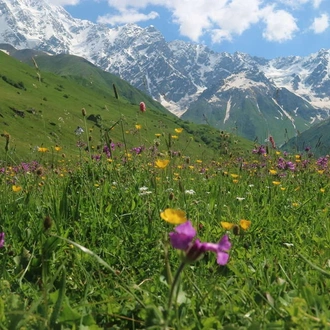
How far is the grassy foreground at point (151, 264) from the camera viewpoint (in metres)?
1.96

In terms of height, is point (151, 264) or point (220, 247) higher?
point (220, 247)

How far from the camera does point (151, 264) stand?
303cm

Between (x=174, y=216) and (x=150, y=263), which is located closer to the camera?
(x=174, y=216)

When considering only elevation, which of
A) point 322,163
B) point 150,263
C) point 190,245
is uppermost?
point 322,163

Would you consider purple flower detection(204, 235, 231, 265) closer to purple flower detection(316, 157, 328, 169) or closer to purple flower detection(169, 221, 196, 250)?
purple flower detection(169, 221, 196, 250)

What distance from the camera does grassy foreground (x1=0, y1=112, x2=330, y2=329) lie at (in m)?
1.96

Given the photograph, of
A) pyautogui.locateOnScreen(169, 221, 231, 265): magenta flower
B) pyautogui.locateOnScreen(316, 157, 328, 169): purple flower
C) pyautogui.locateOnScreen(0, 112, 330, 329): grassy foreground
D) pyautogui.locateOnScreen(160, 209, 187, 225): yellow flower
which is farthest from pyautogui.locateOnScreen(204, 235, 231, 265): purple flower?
pyautogui.locateOnScreen(316, 157, 328, 169): purple flower

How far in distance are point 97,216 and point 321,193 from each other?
9.89 feet

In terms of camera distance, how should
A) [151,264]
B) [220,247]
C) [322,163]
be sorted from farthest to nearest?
[322,163] < [151,264] < [220,247]

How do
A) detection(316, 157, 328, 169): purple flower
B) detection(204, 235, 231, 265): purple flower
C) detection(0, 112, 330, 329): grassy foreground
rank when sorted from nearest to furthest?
detection(204, 235, 231, 265): purple flower < detection(0, 112, 330, 329): grassy foreground < detection(316, 157, 328, 169): purple flower

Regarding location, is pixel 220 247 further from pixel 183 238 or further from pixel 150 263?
pixel 150 263

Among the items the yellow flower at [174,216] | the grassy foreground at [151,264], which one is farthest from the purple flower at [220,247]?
the yellow flower at [174,216]

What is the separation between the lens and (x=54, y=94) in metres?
165

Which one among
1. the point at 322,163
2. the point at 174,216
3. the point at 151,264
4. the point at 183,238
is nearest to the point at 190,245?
the point at 183,238
